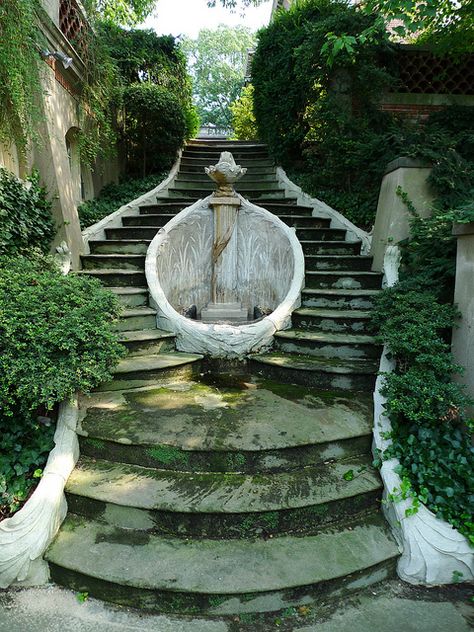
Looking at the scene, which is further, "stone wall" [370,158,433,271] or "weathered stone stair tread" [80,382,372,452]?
"stone wall" [370,158,433,271]

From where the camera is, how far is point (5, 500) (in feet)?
8.31

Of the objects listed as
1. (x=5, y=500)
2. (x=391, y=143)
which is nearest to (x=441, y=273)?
(x=391, y=143)

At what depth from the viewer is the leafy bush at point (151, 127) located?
7984 mm

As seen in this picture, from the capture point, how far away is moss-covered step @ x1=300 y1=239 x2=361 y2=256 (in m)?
5.57

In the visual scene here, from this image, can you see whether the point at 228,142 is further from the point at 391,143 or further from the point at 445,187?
the point at 445,187

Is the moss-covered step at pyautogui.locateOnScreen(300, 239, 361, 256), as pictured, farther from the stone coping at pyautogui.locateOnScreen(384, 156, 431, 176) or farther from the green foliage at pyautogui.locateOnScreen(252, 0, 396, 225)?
the stone coping at pyautogui.locateOnScreen(384, 156, 431, 176)

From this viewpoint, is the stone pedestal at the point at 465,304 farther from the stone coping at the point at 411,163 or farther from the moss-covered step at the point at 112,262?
the moss-covered step at the point at 112,262

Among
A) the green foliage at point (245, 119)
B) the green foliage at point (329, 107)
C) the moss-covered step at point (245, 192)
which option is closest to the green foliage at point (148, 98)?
the moss-covered step at point (245, 192)

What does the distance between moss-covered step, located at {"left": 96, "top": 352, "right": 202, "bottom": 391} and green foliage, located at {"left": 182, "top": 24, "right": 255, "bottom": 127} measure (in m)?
35.7

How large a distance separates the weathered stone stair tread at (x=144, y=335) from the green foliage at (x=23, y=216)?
132 cm

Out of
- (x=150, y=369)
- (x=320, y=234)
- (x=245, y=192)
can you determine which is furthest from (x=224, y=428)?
(x=245, y=192)

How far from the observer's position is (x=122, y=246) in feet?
18.2

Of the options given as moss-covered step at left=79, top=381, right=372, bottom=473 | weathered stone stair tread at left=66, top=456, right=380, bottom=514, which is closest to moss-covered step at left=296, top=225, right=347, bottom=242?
moss-covered step at left=79, top=381, right=372, bottom=473

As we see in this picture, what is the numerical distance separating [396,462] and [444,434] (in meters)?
0.41
